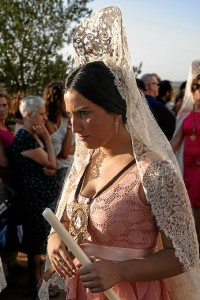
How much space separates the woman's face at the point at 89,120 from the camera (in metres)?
1.84

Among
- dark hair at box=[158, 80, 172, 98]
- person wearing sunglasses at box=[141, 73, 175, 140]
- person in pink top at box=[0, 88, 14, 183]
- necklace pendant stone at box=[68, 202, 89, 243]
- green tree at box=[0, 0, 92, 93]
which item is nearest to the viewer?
necklace pendant stone at box=[68, 202, 89, 243]

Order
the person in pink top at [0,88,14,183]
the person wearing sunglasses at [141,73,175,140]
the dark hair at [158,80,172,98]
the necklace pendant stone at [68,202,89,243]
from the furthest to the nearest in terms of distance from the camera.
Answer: the dark hair at [158,80,172,98] < the person wearing sunglasses at [141,73,175,140] < the person in pink top at [0,88,14,183] < the necklace pendant stone at [68,202,89,243]

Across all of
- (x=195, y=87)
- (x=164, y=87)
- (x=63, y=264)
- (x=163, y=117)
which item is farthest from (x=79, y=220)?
(x=164, y=87)

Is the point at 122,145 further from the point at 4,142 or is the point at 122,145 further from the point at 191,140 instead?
the point at 4,142

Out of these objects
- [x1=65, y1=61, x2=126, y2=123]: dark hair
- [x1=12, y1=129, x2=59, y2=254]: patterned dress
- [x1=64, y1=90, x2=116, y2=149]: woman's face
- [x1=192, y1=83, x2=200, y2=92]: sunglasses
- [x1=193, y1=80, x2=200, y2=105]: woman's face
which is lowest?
[x1=12, y1=129, x2=59, y2=254]: patterned dress

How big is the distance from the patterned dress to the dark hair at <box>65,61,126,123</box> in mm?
2367

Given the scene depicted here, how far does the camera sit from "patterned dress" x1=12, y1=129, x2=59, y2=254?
4.26 m

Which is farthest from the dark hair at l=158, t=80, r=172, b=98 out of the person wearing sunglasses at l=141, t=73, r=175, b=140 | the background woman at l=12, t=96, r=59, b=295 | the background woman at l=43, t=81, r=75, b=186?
the background woman at l=12, t=96, r=59, b=295

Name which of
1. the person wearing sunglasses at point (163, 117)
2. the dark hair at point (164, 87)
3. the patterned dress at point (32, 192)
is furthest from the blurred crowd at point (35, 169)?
the dark hair at point (164, 87)

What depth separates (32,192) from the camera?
4348 mm

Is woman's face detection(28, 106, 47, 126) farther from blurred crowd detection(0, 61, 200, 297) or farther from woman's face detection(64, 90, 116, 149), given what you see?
woman's face detection(64, 90, 116, 149)

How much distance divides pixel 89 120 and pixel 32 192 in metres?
2.60

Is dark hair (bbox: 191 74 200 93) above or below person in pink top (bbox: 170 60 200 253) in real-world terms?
above

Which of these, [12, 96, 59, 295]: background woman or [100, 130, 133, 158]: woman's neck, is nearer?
[100, 130, 133, 158]: woman's neck
